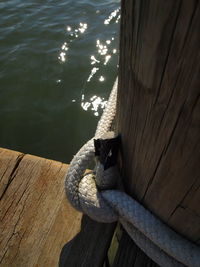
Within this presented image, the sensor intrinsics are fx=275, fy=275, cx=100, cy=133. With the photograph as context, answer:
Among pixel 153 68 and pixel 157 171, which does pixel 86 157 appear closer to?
pixel 157 171

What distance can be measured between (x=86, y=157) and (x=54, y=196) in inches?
19.2

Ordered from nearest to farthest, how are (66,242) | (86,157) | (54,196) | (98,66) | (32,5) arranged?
(86,157) → (66,242) → (54,196) → (98,66) → (32,5)

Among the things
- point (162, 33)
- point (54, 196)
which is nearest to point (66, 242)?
point (54, 196)

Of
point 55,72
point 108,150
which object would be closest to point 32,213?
point 108,150

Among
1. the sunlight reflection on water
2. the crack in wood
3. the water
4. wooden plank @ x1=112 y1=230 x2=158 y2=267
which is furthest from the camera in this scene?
the sunlight reflection on water

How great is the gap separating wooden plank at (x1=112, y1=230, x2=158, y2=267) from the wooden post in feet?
1.28

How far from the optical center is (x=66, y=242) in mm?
1572

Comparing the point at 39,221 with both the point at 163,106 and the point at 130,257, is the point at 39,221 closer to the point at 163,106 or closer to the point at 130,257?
the point at 130,257

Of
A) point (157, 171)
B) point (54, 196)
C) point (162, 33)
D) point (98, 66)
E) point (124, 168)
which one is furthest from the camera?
point (98, 66)

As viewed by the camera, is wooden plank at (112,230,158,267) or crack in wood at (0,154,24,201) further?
crack in wood at (0,154,24,201)

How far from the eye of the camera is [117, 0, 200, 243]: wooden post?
2.18 feet

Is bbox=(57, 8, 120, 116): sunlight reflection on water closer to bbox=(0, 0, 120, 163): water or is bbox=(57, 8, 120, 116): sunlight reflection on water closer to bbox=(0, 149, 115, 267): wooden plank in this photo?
bbox=(0, 0, 120, 163): water

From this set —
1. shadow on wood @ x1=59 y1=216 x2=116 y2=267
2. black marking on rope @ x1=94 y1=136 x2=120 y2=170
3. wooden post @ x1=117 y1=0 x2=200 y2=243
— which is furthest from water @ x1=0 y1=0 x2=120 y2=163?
wooden post @ x1=117 y1=0 x2=200 y2=243

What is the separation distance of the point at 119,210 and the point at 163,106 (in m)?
0.66
